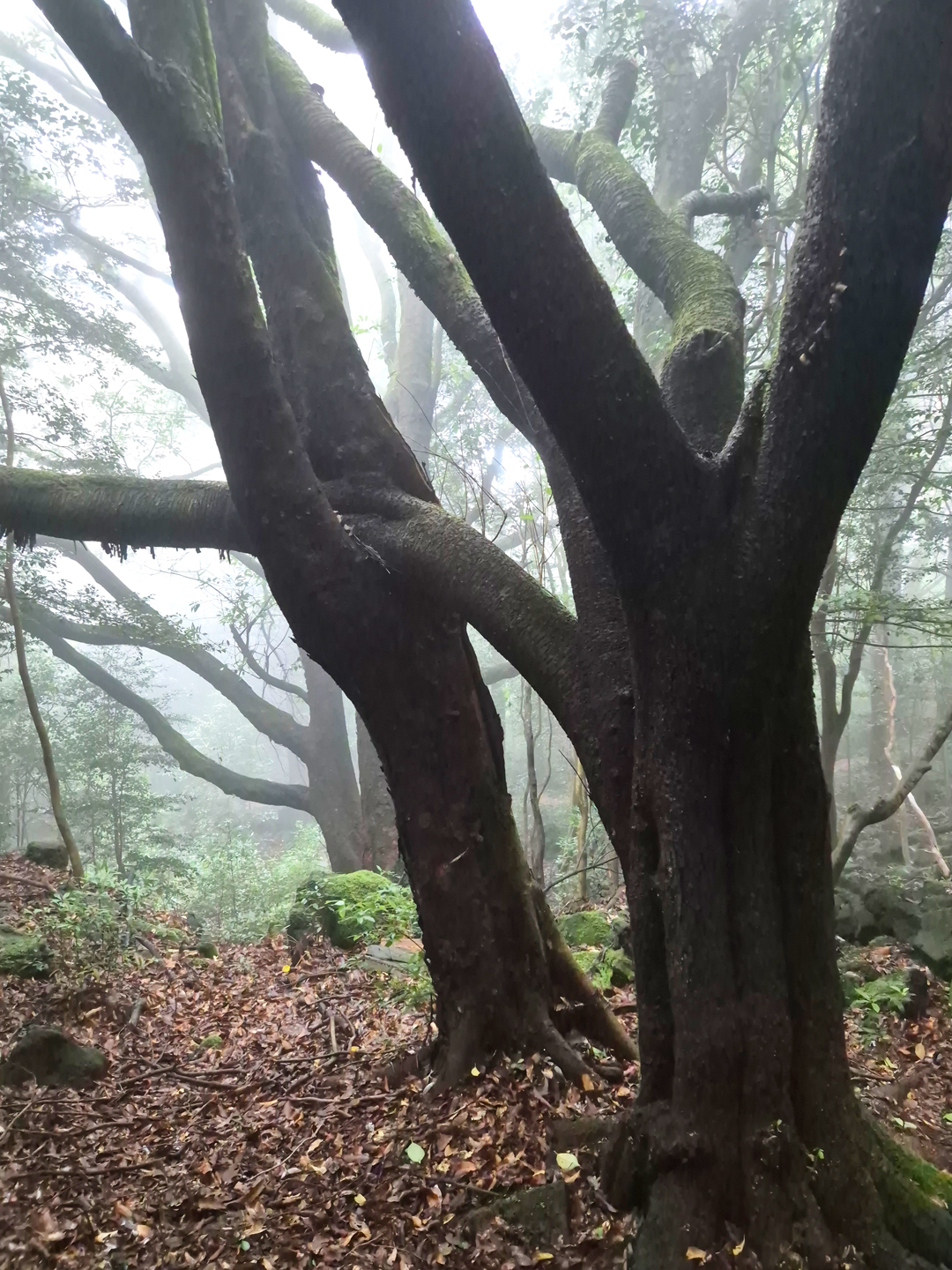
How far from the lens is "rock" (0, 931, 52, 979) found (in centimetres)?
517

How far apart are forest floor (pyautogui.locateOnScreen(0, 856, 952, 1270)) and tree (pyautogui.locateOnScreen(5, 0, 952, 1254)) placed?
0.63 metres

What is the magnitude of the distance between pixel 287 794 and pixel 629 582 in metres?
10.8

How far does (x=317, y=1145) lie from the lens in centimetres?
329

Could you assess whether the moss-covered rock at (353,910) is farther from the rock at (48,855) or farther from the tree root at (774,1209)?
the tree root at (774,1209)

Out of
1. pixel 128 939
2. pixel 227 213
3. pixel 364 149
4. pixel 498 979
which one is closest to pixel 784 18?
pixel 364 149

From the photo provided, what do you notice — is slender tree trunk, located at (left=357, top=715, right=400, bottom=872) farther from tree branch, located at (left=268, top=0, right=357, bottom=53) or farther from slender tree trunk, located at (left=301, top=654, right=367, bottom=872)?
tree branch, located at (left=268, top=0, right=357, bottom=53)

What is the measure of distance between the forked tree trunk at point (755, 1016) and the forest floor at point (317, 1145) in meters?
0.40

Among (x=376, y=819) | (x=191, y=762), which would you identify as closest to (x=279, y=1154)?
(x=376, y=819)

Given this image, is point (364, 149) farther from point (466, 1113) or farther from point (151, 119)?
point (466, 1113)

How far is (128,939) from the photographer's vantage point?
6121 millimetres

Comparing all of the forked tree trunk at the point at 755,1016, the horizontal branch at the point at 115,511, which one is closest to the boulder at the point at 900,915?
the forked tree trunk at the point at 755,1016

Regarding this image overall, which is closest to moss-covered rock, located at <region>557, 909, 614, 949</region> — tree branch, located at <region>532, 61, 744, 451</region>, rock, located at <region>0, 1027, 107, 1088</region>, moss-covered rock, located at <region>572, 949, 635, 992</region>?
moss-covered rock, located at <region>572, 949, 635, 992</region>

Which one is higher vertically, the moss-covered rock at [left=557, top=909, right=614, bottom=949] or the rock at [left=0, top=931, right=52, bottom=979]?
the rock at [left=0, top=931, right=52, bottom=979]

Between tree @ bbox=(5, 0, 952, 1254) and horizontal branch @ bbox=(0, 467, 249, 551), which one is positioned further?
horizontal branch @ bbox=(0, 467, 249, 551)
